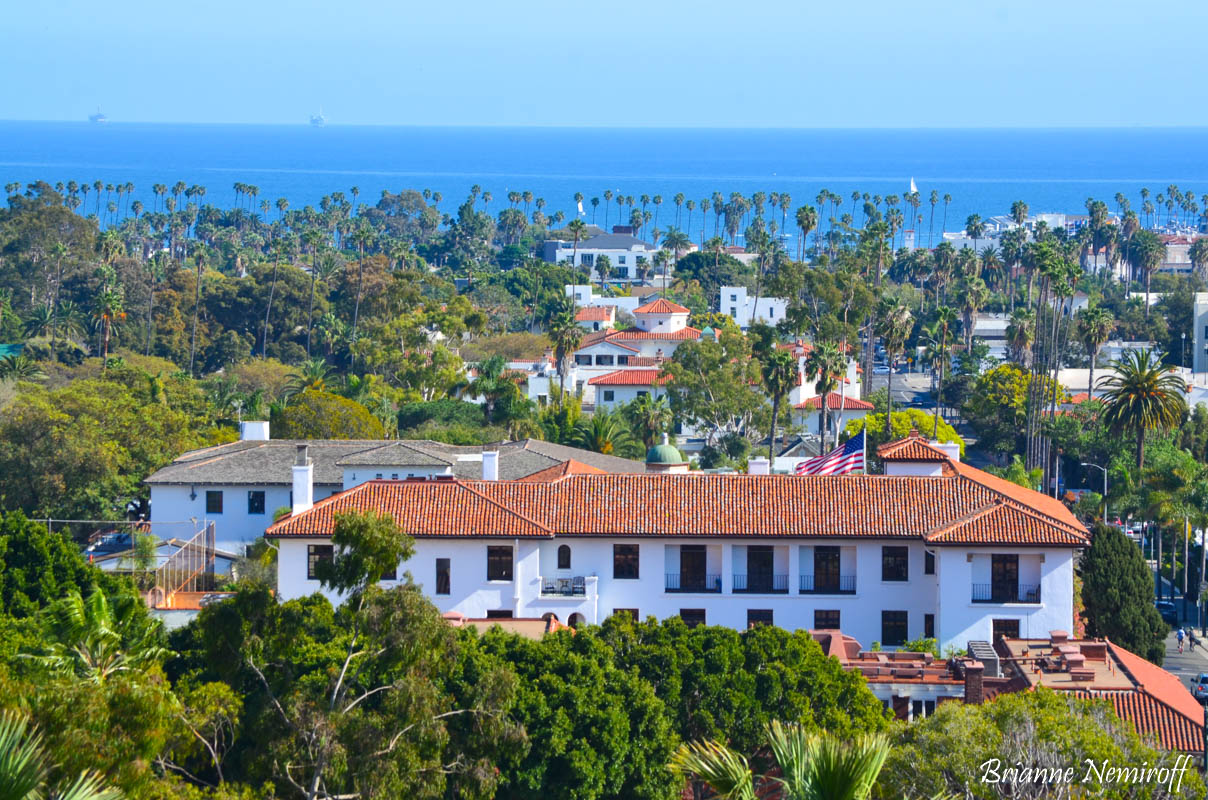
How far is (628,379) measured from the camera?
108 m

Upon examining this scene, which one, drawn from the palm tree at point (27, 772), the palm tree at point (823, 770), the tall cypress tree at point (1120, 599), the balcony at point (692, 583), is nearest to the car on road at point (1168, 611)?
the tall cypress tree at point (1120, 599)

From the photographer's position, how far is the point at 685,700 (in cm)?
3338

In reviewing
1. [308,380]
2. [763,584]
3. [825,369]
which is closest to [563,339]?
[308,380]

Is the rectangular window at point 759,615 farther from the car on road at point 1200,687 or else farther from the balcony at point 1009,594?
the car on road at point 1200,687

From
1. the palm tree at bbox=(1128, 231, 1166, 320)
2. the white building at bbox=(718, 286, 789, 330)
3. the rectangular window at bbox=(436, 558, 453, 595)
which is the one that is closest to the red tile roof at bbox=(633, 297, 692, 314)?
the white building at bbox=(718, 286, 789, 330)

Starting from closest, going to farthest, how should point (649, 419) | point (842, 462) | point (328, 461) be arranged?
1. point (842, 462)
2. point (328, 461)
3. point (649, 419)

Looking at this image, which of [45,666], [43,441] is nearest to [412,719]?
[45,666]

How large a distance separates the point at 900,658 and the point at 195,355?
332 feet

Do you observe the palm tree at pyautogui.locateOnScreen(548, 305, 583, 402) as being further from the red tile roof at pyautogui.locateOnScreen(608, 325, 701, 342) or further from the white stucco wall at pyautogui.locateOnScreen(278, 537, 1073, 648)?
the white stucco wall at pyautogui.locateOnScreen(278, 537, 1073, 648)

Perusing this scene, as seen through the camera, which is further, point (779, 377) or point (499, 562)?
point (779, 377)

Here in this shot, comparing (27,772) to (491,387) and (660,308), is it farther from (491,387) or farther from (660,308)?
(660,308)

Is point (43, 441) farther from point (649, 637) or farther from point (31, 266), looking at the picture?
point (31, 266)

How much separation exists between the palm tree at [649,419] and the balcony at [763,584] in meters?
38.6
